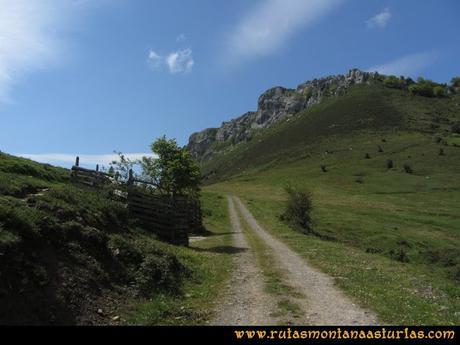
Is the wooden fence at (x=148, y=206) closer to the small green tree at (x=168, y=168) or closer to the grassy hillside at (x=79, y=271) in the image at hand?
the small green tree at (x=168, y=168)

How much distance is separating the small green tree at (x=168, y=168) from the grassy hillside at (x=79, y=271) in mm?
12022

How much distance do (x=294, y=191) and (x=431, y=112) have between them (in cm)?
16019

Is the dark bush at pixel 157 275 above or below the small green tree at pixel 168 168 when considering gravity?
below

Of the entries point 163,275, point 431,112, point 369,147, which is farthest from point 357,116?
point 163,275

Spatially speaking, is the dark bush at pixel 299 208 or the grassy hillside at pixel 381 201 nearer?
the grassy hillside at pixel 381 201

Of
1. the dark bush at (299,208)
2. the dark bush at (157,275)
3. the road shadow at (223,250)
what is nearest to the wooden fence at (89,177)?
the road shadow at (223,250)

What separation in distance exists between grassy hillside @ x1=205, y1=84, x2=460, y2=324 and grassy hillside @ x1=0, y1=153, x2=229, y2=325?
249 inches

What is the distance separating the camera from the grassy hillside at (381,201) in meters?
18.5

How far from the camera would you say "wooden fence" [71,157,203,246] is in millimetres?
28500

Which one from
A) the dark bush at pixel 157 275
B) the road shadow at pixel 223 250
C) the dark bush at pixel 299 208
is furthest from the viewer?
the dark bush at pixel 299 208

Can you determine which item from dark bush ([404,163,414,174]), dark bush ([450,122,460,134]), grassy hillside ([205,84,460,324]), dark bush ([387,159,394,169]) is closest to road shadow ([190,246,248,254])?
grassy hillside ([205,84,460,324])

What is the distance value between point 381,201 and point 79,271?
79217 mm

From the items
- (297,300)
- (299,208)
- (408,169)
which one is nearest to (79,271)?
(297,300)

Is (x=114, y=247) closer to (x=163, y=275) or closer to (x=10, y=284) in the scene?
(x=163, y=275)
